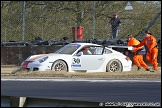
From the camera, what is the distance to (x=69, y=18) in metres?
20.4

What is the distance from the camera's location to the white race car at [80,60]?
16.4m

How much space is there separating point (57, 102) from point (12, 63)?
1447 cm

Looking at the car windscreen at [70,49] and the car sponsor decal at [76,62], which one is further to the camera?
the car windscreen at [70,49]

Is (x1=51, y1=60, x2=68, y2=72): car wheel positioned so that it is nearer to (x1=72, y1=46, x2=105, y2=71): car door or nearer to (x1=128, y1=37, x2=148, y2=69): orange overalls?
(x1=72, y1=46, x2=105, y2=71): car door

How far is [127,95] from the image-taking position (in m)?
9.98

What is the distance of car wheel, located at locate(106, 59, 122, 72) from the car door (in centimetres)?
31

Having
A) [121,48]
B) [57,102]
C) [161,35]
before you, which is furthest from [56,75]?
[57,102]

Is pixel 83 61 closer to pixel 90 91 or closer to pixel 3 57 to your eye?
pixel 3 57

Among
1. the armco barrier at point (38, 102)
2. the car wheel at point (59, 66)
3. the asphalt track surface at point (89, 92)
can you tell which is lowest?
the asphalt track surface at point (89, 92)

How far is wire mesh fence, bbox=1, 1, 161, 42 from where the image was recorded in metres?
20.1

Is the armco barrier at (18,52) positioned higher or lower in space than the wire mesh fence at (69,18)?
lower

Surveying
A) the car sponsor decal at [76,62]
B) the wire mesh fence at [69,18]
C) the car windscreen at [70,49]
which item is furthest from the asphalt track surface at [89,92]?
the wire mesh fence at [69,18]

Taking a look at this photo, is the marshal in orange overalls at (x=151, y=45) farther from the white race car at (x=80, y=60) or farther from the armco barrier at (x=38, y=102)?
the armco barrier at (x=38, y=102)

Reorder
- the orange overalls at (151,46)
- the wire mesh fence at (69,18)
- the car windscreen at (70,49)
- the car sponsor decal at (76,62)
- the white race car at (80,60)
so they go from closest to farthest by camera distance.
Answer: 1. the white race car at (80,60)
2. the car sponsor decal at (76,62)
3. the car windscreen at (70,49)
4. the orange overalls at (151,46)
5. the wire mesh fence at (69,18)
